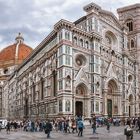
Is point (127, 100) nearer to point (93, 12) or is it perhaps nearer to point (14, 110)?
point (93, 12)

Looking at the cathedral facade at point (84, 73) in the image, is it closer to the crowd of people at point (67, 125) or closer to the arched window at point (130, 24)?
the crowd of people at point (67, 125)

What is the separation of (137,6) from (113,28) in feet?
54.9

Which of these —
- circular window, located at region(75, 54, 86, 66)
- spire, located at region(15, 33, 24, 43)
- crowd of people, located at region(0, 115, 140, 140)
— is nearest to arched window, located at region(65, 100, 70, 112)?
crowd of people, located at region(0, 115, 140, 140)

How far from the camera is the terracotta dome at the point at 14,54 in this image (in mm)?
86312

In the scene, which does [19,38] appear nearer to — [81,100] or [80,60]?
[80,60]

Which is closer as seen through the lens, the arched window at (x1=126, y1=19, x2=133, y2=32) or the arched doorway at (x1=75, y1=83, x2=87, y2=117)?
the arched doorway at (x1=75, y1=83, x2=87, y2=117)

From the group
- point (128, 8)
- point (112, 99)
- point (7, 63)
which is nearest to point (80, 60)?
point (112, 99)

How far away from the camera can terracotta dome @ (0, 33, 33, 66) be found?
86.3 metres

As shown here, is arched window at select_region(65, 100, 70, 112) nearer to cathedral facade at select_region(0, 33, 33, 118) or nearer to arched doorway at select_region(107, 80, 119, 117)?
arched doorway at select_region(107, 80, 119, 117)

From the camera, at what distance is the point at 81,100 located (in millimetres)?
40438

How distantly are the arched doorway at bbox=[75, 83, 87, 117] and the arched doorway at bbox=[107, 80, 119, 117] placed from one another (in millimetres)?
6275

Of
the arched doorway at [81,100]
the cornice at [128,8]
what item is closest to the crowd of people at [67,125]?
the arched doorway at [81,100]

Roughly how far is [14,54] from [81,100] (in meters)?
51.7

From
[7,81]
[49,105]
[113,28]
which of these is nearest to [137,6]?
[113,28]
